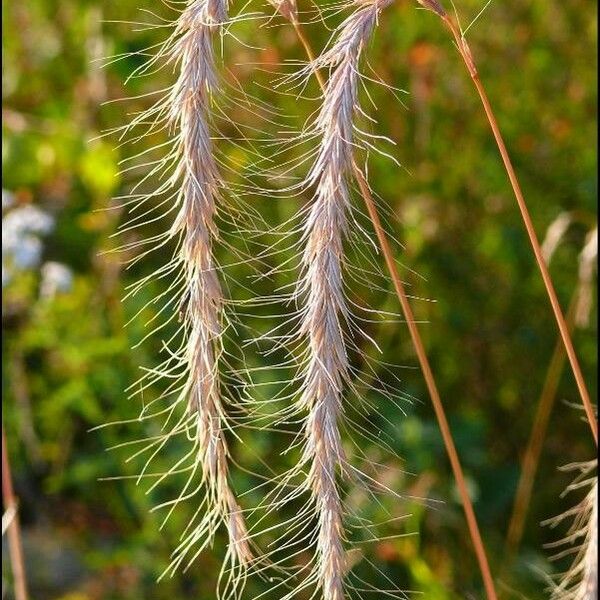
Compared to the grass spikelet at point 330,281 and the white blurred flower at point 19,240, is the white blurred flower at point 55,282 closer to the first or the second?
the white blurred flower at point 19,240

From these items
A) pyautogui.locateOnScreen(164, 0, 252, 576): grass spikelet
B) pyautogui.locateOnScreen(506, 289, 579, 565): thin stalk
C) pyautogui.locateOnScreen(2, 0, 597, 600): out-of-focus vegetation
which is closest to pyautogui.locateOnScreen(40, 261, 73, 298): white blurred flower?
pyautogui.locateOnScreen(2, 0, 597, 600): out-of-focus vegetation

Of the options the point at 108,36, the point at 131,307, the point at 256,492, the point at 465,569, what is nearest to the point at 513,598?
the point at 465,569

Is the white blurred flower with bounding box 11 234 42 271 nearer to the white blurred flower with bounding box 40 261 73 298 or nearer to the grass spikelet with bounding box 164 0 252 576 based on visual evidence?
the white blurred flower with bounding box 40 261 73 298

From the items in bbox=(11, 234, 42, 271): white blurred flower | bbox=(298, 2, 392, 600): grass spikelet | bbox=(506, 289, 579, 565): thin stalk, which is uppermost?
bbox=(298, 2, 392, 600): grass spikelet

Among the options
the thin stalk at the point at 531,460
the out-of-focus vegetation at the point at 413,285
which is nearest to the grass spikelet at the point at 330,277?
the out-of-focus vegetation at the point at 413,285

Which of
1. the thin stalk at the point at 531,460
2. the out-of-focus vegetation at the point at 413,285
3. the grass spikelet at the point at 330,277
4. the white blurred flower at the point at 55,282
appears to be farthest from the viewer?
the white blurred flower at the point at 55,282

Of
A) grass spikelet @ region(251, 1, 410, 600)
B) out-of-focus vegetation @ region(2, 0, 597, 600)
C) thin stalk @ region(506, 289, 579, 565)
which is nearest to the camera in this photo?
grass spikelet @ region(251, 1, 410, 600)

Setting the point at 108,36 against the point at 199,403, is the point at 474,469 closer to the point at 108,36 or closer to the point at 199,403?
the point at 108,36

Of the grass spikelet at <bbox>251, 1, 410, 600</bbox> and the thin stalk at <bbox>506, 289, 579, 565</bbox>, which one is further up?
the grass spikelet at <bbox>251, 1, 410, 600</bbox>

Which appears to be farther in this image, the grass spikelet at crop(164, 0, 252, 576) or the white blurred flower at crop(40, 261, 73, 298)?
the white blurred flower at crop(40, 261, 73, 298)
